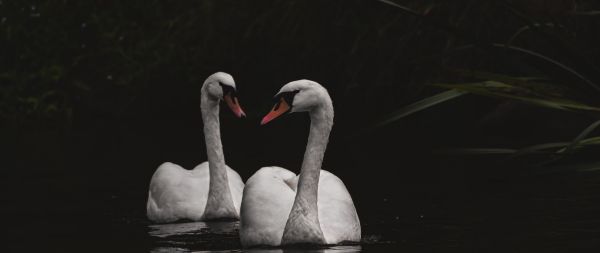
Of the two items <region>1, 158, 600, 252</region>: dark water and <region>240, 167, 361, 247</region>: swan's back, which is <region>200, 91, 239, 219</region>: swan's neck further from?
<region>240, 167, 361, 247</region>: swan's back

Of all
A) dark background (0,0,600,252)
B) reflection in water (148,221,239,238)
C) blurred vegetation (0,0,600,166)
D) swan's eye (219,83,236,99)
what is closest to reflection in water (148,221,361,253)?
reflection in water (148,221,239,238)

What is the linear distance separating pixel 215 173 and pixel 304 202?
2454 mm

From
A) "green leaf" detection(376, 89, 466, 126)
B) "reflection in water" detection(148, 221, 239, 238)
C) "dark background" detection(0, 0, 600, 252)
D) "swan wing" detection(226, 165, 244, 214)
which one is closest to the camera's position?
"green leaf" detection(376, 89, 466, 126)

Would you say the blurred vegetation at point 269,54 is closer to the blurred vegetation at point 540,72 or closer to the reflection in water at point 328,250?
the blurred vegetation at point 540,72

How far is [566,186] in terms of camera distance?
1257 cm

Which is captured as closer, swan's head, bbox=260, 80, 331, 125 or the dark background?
swan's head, bbox=260, 80, 331, 125

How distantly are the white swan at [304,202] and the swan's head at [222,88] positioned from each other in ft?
4.26

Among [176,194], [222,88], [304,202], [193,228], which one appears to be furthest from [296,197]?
[176,194]

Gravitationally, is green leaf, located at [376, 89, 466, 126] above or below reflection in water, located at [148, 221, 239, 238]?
above

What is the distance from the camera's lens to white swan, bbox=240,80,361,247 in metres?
9.52

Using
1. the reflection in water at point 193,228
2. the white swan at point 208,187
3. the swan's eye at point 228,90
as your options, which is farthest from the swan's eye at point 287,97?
the swan's eye at point 228,90

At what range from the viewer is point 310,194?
9.61 meters

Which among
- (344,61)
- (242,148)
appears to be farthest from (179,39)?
(242,148)

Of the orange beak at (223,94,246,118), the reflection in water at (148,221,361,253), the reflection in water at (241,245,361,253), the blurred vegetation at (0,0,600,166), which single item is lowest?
the reflection in water at (241,245,361,253)
